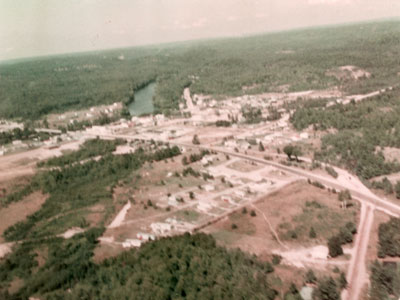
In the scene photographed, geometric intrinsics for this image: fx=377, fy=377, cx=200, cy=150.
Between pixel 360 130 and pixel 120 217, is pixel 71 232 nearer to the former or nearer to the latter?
pixel 120 217

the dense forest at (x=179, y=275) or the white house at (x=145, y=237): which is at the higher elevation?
the dense forest at (x=179, y=275)

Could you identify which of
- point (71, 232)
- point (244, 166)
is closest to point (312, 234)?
point (244, 166)

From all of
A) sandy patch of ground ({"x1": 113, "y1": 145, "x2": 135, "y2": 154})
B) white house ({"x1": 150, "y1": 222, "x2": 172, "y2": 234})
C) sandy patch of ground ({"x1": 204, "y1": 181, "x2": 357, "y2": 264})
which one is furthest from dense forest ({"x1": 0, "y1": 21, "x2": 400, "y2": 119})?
white house ({"x1": 150, "y1": 222, "x2": 172, "y2": 234})

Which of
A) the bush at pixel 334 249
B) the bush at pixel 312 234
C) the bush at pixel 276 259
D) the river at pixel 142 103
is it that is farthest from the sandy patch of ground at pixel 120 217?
the river at pixel 142 103

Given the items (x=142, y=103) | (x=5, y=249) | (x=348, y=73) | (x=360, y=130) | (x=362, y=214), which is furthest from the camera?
(x=142, y=103)

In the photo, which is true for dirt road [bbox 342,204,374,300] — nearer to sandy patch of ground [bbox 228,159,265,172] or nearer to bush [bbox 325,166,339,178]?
bush [bbox 325,166,339,178]

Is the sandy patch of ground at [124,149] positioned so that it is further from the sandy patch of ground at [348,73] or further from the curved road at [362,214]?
the sandy patch of ground at [348,73]

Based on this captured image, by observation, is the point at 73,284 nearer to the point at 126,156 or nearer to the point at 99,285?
the point at 99,285

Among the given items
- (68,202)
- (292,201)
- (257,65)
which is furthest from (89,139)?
(257,65)

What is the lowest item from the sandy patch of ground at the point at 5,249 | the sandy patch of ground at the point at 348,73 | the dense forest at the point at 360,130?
the sandy patch of ground at the point at 5,249
